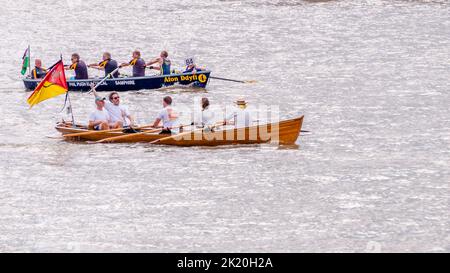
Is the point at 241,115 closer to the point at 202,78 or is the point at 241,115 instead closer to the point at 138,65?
the point at 202,78

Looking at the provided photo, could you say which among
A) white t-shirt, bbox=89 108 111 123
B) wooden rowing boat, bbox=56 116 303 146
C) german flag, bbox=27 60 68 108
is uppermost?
german flag, bbox=27 60 68 108

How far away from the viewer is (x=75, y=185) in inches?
1351

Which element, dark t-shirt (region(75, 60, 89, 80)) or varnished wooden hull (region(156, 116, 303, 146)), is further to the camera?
dark t-shirt (region(75, 60, 89, 80))

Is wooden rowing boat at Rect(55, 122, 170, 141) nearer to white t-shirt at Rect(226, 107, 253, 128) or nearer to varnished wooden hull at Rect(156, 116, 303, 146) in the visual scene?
varnished wooden hull at Rect(156, 116, 303, 146)

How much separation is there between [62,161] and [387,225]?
13.3 meters

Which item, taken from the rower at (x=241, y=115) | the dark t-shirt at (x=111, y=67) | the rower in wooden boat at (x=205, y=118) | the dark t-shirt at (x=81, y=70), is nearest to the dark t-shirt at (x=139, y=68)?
the dark t-shirt at (x=111, y=67)

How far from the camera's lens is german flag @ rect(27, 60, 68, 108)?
39.4 metres

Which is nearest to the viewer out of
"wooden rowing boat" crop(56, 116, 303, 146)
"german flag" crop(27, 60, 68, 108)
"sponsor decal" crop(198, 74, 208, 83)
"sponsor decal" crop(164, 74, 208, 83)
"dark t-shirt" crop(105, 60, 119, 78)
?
Answer: "wooden rowing boat" crop(56, 116, 303, 146)

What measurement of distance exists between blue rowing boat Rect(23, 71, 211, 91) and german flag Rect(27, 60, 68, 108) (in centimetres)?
1031

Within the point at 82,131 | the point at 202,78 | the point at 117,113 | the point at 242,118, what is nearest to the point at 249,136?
the point at 242,118

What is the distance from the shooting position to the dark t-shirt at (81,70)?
1977 inches

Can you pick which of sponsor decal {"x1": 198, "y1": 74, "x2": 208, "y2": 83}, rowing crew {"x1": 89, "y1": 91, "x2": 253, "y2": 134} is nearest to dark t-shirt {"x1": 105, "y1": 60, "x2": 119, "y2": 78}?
sponsor decal {"x1": 198, "y1": 74, "x2": 208, "y2": 83}

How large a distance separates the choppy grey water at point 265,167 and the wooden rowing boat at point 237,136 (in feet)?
1.16

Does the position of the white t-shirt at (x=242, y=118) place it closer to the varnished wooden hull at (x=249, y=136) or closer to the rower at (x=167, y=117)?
the varnished wooden hull at (x=249, y=136)
